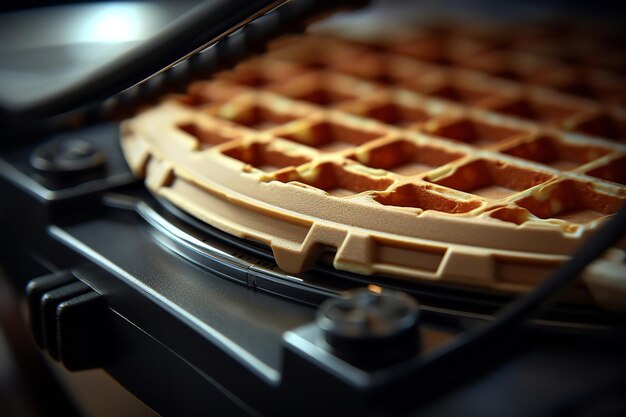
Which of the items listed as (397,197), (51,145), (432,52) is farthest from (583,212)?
(51,145)

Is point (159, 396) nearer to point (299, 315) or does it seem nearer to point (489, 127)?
point (299, 315)

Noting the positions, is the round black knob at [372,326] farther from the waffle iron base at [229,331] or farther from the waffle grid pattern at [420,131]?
the waffle grid pattern at [420,131]

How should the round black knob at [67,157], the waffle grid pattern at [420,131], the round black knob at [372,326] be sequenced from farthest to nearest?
1. the round black knob at [67,157]
2. the waffle grid pattern at [420,131]
3. the round black knob at [372,326]

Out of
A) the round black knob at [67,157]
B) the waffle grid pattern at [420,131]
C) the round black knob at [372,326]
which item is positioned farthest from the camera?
the round black knob at [67,157]

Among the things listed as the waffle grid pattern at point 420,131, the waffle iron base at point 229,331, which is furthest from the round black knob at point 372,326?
the waffle grid pattern at point 420,131

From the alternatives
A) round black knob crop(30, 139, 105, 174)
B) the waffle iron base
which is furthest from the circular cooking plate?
round black knob crop(30, 139, 105, 174)

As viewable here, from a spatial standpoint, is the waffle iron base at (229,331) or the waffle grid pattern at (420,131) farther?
the waffle grid pattern at (420,131)

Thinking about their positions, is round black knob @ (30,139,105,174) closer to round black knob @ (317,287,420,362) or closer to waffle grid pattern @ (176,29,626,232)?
waffle grid pattern @ (176,29,626,232)

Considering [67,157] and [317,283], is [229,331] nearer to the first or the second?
[317,283]
